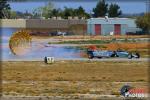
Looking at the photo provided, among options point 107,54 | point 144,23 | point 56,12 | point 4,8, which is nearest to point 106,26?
point 144,23

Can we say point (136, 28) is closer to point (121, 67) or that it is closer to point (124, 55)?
point (124, 55)

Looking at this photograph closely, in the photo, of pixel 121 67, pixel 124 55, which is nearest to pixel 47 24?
pixel 124 55

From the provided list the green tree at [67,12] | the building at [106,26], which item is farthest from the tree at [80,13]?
the building at [106,26]

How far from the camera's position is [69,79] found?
16.7 metres

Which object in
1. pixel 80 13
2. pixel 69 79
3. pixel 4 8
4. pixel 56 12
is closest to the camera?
pixel 69 79

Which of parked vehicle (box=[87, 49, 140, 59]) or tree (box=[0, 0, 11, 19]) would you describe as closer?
parked vehicle (box=[87, 49, 140, 59])

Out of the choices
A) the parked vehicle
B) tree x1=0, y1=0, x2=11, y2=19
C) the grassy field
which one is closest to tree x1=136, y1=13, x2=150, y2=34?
tree x1=0, y1=0, x2=11, y2=19

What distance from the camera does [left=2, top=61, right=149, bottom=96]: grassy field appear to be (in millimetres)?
13312

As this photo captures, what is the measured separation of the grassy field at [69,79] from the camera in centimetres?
1331

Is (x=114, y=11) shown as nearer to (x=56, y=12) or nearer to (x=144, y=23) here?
(x=56, y=12)

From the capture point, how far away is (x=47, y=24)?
63.2m

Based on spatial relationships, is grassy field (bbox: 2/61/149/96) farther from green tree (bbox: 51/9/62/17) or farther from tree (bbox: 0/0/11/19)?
green tree (bbox: 51/9/62/17)

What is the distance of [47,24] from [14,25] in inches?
206

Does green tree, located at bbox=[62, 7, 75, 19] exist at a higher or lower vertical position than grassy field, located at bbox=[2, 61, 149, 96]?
higher
